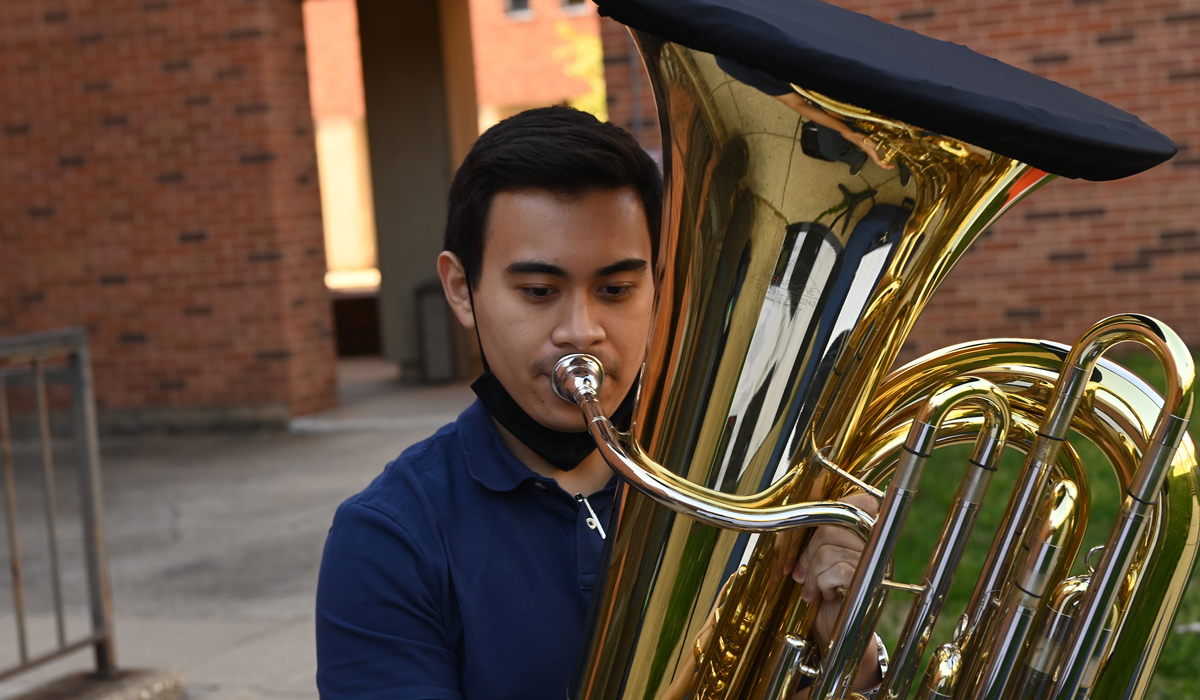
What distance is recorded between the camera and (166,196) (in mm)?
7492

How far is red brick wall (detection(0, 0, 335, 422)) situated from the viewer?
7332mm

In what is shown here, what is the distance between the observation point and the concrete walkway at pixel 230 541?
3.74 metres

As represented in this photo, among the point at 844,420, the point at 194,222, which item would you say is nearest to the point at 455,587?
the point at 844,420

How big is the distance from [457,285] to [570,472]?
27cm

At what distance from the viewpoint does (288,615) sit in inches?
162

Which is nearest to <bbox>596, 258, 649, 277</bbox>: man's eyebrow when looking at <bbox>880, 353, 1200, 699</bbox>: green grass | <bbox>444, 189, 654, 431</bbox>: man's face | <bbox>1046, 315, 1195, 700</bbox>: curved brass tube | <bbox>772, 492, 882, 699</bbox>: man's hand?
<bbox>444, 189, 654, 431</bbox>: man's face

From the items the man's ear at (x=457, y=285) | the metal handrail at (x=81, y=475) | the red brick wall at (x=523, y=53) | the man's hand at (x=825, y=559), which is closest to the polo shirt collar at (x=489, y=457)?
the man's ear at (x=457, y=285)

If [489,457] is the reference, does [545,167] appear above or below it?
above

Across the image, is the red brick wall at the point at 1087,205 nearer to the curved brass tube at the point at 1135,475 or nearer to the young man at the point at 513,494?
the young man at the point at 513,494

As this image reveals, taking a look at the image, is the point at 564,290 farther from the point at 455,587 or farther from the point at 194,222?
the point at 194,222

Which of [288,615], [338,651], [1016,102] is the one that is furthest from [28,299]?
[1016,102]

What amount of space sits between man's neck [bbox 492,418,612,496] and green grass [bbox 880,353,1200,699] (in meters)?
1.17

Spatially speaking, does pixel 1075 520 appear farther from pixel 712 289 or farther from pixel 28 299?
pixel 28 299

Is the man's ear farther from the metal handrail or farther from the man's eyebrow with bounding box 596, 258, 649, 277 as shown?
the metal handrail
